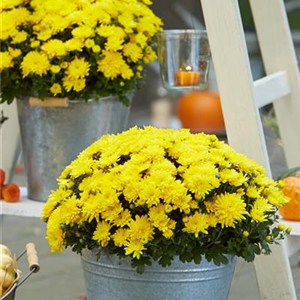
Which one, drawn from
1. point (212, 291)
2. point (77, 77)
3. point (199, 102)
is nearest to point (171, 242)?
point (212, 291)

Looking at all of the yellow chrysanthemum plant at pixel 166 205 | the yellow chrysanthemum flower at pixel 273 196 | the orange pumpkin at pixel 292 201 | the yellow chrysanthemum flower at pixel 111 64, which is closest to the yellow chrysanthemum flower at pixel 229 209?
the yellow chrysanthemum plant at pixel 166 205

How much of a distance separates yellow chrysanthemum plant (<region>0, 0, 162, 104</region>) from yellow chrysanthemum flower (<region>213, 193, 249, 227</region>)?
0.74 meters

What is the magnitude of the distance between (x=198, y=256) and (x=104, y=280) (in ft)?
0.67

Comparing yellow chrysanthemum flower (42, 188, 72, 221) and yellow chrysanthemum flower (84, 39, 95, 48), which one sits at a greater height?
yellow chrysanthemum flower (84, 39, 95, 48)

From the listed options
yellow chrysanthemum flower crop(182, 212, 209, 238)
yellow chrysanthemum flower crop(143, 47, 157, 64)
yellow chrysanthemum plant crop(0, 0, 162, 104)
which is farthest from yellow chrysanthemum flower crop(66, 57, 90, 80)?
yellow chrysanthemum flower crop(182, 212, 209, 238)

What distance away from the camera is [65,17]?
2.27 meters

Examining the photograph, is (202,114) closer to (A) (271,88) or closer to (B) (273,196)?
(A) (271,88)

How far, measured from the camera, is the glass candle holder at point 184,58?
230cm

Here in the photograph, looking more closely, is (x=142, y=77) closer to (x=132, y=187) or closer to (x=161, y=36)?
(x=161, y=36)

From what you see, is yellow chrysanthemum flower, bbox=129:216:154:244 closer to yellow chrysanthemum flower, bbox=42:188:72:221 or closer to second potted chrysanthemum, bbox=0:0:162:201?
yellow chrysanthemum flower, bbox=42:188:72:221

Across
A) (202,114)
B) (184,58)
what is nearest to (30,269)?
(184,58)

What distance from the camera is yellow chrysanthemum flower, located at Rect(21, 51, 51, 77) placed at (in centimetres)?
225

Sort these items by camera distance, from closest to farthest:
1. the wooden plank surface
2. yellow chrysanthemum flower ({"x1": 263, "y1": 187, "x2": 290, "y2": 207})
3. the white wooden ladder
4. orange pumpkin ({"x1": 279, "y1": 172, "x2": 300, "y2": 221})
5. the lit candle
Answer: yellow chrysanthemum flower ({"x1": 263, "y1": 187, "x2": 290, "y2": 207}), the white wooden ladder, orange pumpkin ({"x1": 279, "y1": 172, "x2": 300, "y2": 221}), the lit candle, the wooden plank surface

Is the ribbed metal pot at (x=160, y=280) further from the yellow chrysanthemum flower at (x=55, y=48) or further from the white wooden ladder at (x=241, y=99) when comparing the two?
the yellow chrysanthemum flower at (x=55, y=48)
